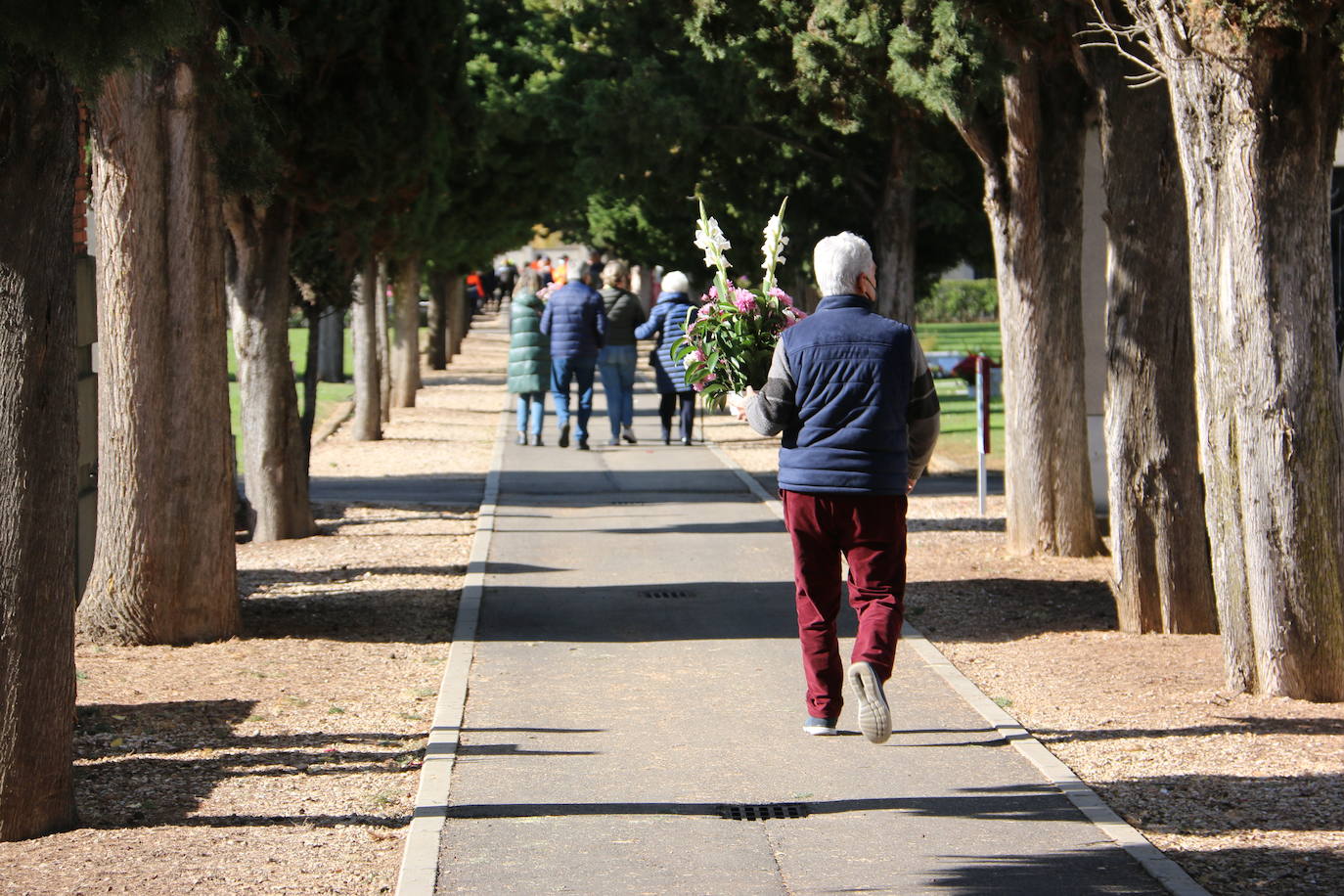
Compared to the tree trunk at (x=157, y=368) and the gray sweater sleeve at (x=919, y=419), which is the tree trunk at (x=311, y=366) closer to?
the tree trunk at (x=157, y=368)

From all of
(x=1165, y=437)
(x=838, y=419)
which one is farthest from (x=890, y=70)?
(x=838, y=419)

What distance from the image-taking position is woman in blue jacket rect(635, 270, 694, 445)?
59.5 feet

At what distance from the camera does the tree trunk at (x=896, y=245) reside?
1650 centimetres

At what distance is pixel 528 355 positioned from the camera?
19750 mm

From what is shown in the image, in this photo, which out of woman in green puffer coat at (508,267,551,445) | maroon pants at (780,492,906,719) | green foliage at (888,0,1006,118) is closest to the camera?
maroon pants at (780,492,906,719)

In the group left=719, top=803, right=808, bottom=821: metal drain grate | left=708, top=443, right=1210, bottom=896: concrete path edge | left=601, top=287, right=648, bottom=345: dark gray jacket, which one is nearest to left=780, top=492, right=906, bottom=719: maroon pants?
left=719, top=803, right=808, bottom=821: metal drain grate

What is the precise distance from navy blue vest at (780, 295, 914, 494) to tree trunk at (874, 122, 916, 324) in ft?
33.6

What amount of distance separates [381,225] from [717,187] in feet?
12.3

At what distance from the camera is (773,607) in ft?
32.6

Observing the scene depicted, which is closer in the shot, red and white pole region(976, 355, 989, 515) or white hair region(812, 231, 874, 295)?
white hair region(812, 231, 874, 295)

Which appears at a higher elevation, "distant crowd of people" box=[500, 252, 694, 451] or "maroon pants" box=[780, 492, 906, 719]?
"distant crowd of people" box=[500, 252, 694, 451]

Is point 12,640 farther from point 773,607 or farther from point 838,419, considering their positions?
point 773,607

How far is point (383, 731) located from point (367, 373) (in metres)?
13.8

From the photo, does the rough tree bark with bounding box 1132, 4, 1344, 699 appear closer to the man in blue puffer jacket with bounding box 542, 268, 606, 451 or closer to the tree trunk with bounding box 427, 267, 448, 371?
the man in blue puffer jacket with bounding box 542, 268, 606, 451
